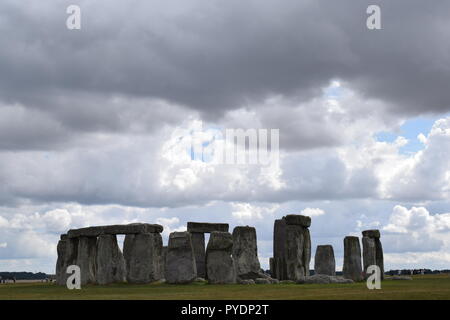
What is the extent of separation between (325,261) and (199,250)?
496 cm

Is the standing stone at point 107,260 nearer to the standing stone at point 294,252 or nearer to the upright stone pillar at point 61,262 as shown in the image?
the upright stone pillar at point 61,262

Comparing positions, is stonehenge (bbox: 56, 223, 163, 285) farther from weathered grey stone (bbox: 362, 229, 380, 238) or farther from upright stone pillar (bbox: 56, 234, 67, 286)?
weathered grey stone (bbox: 362, 229, 380, 238)

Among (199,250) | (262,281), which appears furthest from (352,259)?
(199,250)

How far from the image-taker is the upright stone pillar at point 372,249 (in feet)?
99.3

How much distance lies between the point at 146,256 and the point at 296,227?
18.3 feet

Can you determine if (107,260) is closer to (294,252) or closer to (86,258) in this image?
(86,258)

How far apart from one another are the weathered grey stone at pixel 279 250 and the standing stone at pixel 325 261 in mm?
1953

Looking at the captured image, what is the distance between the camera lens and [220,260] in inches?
1001

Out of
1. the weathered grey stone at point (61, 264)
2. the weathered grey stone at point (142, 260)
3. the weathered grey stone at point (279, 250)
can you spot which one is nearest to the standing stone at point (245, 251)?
the weathered grey stone at point (279, 250)
